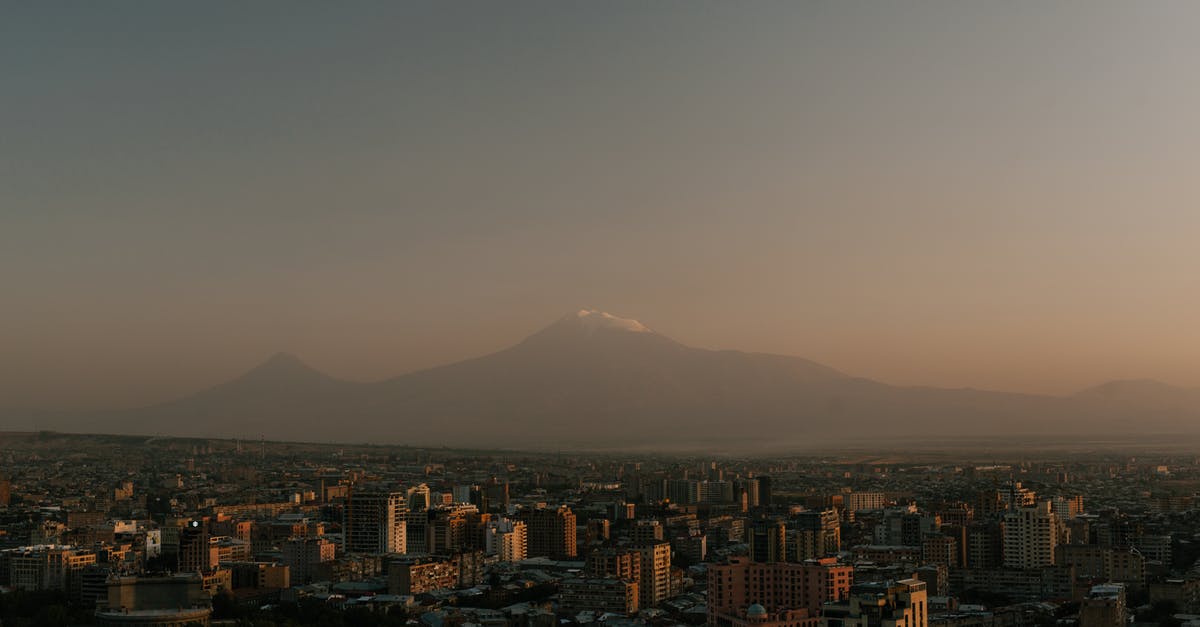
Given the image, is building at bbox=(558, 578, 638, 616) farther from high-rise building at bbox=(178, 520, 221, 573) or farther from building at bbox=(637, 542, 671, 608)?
high-rise building at bbox=(178, 520, 221, 573)

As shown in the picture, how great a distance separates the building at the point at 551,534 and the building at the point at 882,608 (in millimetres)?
22721

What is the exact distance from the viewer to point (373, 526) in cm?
4156

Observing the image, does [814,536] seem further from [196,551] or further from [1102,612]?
[196,551]

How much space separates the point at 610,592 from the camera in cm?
2922

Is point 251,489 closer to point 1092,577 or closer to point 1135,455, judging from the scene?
point 1092,577

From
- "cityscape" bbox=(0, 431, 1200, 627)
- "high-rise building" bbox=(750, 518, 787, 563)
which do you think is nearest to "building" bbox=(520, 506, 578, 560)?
"cityscape" bbox=(0, 431, 1200, 627)

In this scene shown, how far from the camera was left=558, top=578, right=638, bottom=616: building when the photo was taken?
2900 cm

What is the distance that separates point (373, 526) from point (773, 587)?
18880 mm

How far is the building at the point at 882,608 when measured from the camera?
18125 millimetres

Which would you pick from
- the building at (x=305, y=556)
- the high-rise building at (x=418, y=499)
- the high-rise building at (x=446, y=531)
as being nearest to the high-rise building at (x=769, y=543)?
the high-rise building at (x=446, y=531)

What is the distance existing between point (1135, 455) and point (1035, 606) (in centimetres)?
6952

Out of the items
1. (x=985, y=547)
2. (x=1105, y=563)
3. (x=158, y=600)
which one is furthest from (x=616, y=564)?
(x=1105, y=563)

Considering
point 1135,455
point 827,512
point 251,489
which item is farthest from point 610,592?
point 1135,455

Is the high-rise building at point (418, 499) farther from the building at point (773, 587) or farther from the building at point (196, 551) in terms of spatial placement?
the building at point (773, 587)
